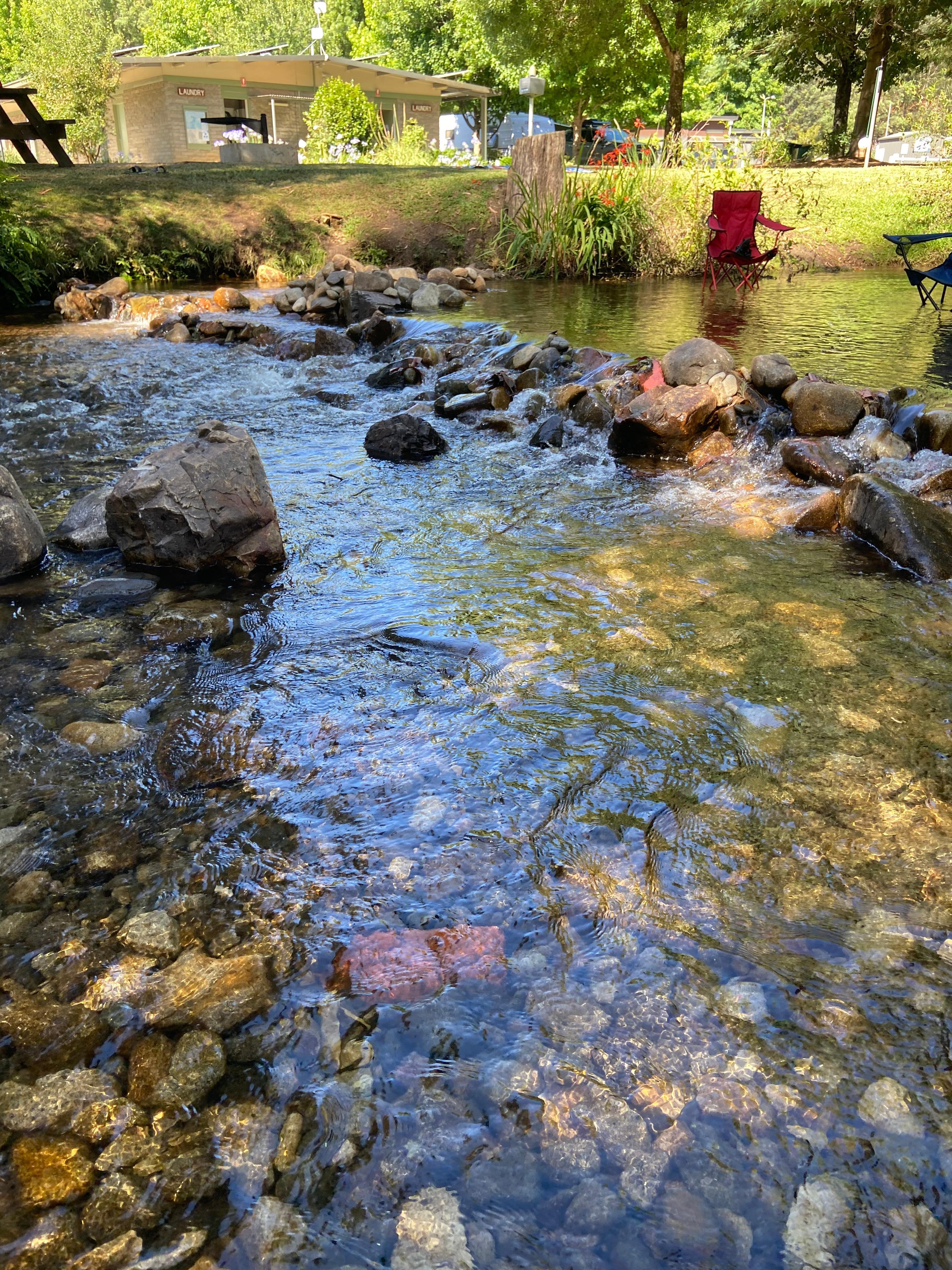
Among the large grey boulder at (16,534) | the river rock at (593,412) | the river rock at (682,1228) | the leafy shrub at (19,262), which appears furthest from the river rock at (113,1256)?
the leafy shrub at (19,262)

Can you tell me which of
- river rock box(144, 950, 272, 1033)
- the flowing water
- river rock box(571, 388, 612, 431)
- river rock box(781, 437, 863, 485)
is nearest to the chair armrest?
river rock box(571, 388, 612, 431)

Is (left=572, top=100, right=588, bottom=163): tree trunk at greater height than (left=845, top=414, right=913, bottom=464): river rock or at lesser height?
greater

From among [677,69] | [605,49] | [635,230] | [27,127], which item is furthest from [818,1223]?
[605,49]

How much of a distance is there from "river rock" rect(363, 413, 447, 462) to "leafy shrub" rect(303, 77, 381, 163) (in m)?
17.8

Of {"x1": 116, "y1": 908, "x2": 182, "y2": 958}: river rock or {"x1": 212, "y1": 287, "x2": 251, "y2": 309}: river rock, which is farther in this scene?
{"x1": 212, "y1": 287, "x2": 251, "y2": 309}: river rock

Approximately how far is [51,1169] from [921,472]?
513 cm

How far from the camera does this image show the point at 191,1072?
1703 mm

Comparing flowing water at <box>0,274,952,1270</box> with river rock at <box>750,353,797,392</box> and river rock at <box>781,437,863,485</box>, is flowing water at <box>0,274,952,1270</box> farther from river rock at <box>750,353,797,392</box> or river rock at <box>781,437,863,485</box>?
river rock at <box>750,353,797,392</box>

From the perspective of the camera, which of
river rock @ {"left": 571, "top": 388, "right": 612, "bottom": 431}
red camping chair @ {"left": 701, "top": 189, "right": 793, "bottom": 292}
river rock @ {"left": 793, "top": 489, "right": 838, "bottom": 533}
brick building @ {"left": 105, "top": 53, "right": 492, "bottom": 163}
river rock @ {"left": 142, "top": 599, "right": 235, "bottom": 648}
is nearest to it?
river rock @ {"left": 142, "top": 599, "right": 235, "bottom": 648}

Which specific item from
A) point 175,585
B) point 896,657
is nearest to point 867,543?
point 896,657

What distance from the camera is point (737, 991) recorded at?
1890mm

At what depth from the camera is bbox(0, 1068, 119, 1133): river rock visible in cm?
159

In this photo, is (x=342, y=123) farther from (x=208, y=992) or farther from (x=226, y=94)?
(x=208, y=992)

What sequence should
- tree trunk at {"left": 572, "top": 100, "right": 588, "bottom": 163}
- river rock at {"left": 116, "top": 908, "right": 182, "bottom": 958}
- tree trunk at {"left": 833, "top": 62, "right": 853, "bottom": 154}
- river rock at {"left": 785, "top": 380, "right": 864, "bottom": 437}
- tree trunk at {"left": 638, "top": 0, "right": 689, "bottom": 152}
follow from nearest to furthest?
river rock at {"left": 116, "top": 908, "right": 182, "bottom": 958}, river rock at {"left": 785, "top": 380, "right": 864, "bottom": 437}, tree trunk at {"left": 638, "top": 0, "right": 689, "bottom": 152}, tree trunk at {"left": 833, "top": 62, "right": 853, "bottom": 154}, tree trunk at {"left": 572, "top": 100, "right": 588, "bottom": 163}
